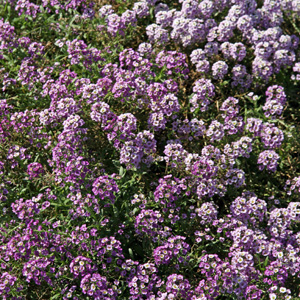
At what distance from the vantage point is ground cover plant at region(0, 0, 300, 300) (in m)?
5.19

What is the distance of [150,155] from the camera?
233 inches

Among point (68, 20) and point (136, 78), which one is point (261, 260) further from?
point (68, 20)

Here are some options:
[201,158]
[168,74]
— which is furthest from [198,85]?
[201,158]

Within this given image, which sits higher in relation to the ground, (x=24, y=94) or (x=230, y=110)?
(x=24, y=94)

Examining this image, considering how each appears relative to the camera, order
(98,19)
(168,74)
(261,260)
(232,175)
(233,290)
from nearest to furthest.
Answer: (233,290) < (261,260) < (232,175) < (168,74) < (98,19)

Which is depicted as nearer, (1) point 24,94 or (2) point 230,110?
(2) point 230,110

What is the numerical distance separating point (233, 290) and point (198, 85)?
291cm

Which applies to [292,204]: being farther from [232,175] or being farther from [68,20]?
Result: [68,20]

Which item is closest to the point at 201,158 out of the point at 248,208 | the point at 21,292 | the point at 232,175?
the point at 232,175

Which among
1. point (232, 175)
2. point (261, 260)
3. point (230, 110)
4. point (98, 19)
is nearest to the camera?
point (261, 260)

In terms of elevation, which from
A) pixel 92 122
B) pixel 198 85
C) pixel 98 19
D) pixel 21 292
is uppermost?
pixel 98 19

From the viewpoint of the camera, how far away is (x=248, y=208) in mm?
→ 5672

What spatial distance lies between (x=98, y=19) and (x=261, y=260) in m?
4.97

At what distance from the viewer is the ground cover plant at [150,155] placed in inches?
204
